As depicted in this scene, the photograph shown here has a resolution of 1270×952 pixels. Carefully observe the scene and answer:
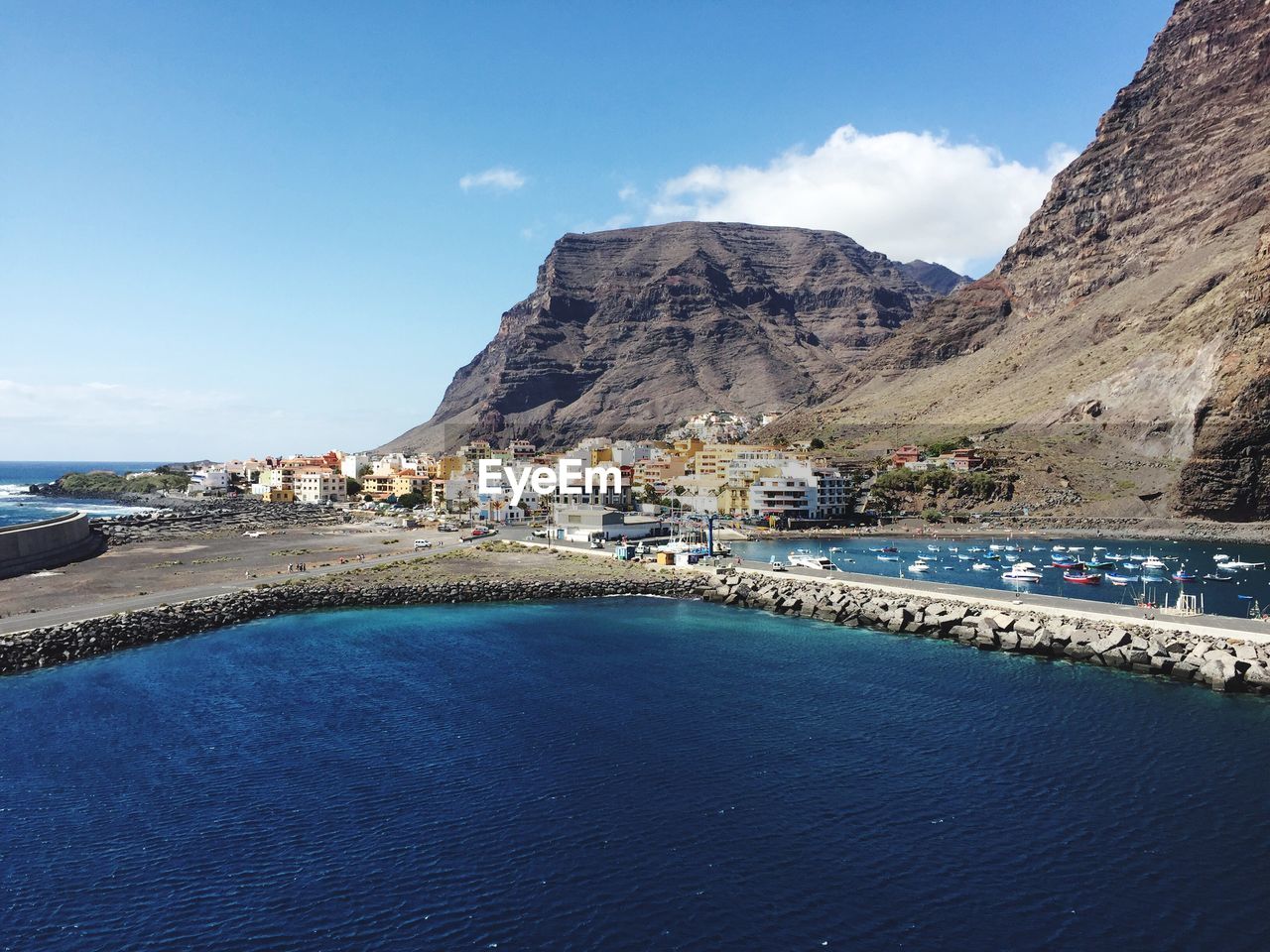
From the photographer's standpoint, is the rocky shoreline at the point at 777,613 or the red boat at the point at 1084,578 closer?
the rocky shoreline at the point at 777,613

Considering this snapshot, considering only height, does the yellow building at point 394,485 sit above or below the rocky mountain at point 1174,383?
below

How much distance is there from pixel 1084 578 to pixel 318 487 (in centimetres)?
15193

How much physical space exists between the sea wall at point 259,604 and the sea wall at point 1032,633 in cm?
941

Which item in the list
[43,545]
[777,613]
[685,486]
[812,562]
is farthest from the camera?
[685,486]

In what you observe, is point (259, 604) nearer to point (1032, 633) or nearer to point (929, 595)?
point (929, 595)

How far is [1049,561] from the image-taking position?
8794 centimetres

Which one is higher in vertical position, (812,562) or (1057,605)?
(812,562)

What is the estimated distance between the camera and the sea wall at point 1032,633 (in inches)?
1574

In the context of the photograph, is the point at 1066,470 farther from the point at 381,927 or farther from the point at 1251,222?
the point at 381,927

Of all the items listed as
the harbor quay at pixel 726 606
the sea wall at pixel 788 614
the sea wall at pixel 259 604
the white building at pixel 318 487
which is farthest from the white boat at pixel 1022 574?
the white building at pixel 318 487

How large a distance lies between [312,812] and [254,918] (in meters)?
5.83

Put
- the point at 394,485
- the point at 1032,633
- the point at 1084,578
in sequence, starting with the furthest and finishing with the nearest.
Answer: the point at 394,485 < the point at 1084,578 < the point at 1032,633

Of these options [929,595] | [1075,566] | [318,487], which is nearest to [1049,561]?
[1075,566]

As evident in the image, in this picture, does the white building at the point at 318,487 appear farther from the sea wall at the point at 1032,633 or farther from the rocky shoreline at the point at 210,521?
the sea wall at the point at 1032,633
